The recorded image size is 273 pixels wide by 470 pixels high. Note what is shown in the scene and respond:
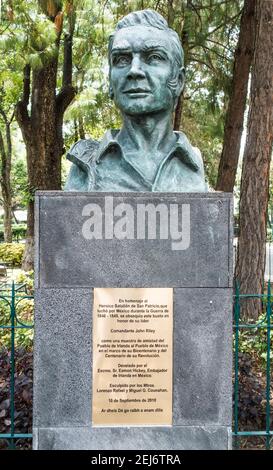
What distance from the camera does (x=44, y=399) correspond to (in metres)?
3.55

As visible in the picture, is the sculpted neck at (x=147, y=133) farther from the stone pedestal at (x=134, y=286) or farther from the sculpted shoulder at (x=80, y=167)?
the stone pedestal at (x=134, y=286)

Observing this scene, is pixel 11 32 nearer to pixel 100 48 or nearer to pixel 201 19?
pixel 100 48

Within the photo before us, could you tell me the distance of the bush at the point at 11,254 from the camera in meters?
17.9

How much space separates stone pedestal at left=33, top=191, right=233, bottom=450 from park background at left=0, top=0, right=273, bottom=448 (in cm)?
94

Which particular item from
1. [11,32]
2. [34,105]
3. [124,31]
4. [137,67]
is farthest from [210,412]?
[34,105]

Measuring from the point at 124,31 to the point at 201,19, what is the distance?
257 inches

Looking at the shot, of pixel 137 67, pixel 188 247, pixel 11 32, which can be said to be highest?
pixel 11 32

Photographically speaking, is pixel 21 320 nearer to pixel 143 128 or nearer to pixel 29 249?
pixel 143 128

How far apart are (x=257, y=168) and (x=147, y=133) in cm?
370

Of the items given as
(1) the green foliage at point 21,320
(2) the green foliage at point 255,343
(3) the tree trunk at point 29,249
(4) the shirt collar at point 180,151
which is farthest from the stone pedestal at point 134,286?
(3) the tree trunk at point 29,249

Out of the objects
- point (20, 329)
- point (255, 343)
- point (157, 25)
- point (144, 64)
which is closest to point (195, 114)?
point (20, 329)

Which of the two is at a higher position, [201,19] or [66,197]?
[201,19]

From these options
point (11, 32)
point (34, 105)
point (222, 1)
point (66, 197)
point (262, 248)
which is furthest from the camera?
point (34, 105)

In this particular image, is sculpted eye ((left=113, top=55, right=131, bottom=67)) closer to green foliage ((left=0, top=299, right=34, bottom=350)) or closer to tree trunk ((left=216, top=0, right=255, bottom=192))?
green foliage ((left=0, top=299, right=34, bottom=350))
